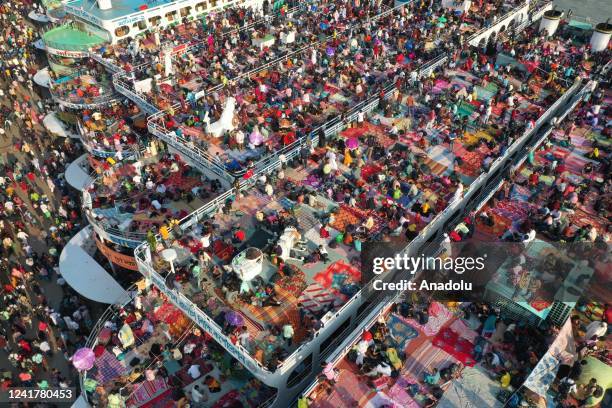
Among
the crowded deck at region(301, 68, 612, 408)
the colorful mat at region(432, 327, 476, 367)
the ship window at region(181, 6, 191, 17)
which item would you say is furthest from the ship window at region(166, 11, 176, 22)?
the colorful mat at region(432, 327, 476, 367)

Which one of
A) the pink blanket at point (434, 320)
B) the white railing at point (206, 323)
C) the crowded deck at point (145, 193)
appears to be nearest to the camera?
the white railing at point (206, 323)

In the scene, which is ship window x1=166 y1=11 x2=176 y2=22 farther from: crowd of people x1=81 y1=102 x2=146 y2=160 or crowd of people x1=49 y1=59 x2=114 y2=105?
crowd of people x1=81 y1=102 x2=146 y2=160

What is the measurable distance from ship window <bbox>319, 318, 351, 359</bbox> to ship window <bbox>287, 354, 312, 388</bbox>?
0.72 m

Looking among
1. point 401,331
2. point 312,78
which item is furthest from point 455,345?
point 312,78

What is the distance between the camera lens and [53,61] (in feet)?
153

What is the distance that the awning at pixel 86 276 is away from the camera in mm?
28219

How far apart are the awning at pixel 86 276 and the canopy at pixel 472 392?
17432 mm

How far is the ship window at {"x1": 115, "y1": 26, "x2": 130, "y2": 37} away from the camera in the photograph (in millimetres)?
44984

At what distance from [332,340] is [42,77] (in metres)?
45.9

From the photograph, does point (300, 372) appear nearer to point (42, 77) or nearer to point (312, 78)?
Answer: point (312, 78)

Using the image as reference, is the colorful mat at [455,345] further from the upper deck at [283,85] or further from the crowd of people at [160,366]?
the upper deck at [283,85]

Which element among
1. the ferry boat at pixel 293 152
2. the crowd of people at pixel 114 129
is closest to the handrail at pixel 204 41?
the ferry boat at pixel 293 152

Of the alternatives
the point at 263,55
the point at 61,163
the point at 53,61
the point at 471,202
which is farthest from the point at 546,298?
the point at 53,61

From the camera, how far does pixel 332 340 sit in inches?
857
